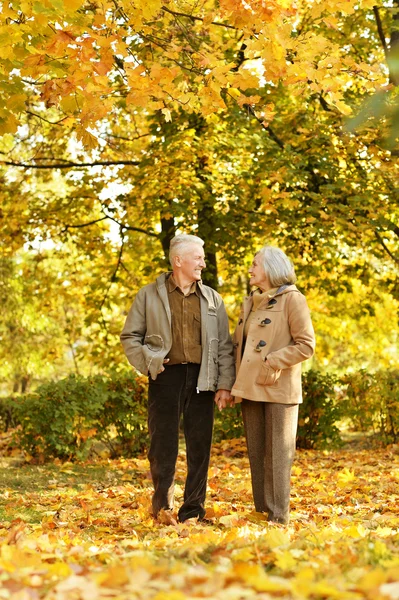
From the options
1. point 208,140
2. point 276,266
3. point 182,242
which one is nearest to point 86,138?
point 182,242

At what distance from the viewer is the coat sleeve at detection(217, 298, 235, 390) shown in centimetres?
537

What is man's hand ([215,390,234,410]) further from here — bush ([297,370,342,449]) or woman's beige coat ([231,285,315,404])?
bush ([297,370,342,449])

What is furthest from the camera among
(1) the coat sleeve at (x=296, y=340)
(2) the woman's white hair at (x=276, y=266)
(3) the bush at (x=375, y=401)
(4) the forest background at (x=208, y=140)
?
(3) the bush at (x=375, y=401)

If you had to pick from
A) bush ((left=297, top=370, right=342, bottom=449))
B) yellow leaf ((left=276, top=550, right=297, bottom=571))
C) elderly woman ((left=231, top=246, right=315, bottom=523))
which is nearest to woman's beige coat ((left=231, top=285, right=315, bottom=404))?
elderly woman ((left=231, top=246, right=315, bottom=523))

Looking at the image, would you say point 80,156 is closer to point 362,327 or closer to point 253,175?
point 253,175

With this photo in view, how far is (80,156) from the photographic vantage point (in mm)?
12828

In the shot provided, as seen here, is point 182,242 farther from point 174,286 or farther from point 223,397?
point 223,397

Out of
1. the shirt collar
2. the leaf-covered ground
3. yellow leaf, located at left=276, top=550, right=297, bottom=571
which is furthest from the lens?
the shirt collar

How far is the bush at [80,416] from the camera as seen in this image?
908cm

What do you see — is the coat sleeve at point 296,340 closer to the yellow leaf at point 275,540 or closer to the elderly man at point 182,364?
the elderly man at point 182,364

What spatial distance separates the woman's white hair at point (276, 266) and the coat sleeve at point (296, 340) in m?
0.15

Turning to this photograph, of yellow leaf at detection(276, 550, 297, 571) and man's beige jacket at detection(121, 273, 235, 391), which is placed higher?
man's beige jacket at detection(121, 273, 235, 391)

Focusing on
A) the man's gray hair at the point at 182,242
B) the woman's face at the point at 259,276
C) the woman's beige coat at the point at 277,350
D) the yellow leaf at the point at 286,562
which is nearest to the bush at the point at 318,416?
the woman's beige coat at the point at 277,350

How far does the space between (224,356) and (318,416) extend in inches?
225
